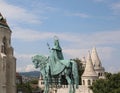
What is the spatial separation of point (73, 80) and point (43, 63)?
7.84ft

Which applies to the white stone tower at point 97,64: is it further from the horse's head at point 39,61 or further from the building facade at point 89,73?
the horse's head at point 39,61

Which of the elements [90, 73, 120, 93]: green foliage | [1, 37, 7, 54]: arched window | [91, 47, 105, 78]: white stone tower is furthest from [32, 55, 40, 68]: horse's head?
[91, 47, 105, 78]: white stone tower

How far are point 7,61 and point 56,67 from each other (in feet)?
105

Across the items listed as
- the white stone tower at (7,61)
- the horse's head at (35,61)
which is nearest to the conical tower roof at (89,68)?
the white stone tower at (7,61)

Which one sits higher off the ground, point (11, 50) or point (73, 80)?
point (11, 50)

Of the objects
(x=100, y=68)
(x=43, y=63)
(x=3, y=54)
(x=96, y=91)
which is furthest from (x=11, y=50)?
(x=43, y=63)

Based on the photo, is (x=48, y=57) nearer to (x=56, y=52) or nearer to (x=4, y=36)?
(x=56, y=52)

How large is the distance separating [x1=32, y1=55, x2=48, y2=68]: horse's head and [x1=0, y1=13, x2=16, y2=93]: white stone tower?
2880 cm

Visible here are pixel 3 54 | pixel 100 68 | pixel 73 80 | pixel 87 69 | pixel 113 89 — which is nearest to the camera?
pixel 73 80

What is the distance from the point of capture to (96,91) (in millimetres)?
55031

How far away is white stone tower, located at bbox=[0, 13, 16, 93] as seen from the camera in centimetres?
5956

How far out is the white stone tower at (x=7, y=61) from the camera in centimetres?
5956

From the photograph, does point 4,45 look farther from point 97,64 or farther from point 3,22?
point 97,64

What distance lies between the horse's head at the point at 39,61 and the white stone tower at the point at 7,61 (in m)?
28.8
